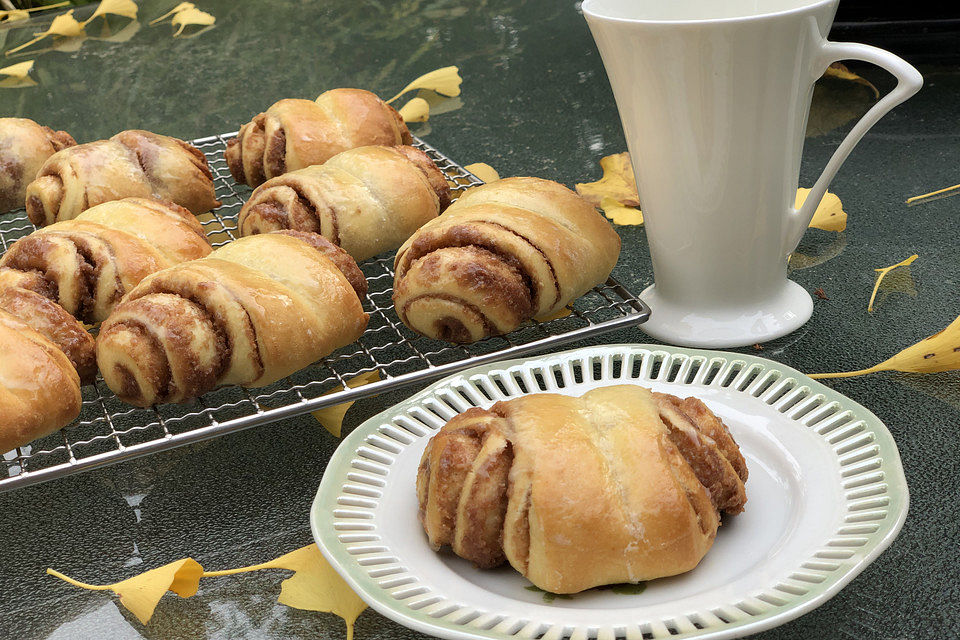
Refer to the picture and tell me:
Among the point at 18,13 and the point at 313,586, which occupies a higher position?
the point at 313,586

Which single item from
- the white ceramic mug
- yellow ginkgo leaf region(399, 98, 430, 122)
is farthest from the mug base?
yellow ginkgo leaf region(399, 98, 430, 122)

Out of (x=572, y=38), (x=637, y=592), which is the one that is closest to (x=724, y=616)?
(x=637, y=592)

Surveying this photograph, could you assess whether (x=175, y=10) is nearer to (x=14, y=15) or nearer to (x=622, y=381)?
(x=14, y=15)

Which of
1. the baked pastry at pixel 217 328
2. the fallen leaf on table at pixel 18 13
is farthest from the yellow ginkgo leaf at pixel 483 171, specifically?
the fallen leaf on table at pixel 18 13

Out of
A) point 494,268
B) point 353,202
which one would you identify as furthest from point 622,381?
point 353,202

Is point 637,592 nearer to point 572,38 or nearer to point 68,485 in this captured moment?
point 68,485

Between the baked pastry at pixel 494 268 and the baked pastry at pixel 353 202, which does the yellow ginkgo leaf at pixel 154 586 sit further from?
the baked pastry at pixel 353 202

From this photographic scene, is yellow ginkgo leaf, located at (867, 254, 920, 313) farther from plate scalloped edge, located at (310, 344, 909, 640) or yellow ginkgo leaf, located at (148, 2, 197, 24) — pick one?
yellow ginkgo leaf, located at (148, 2, 197, 24)
